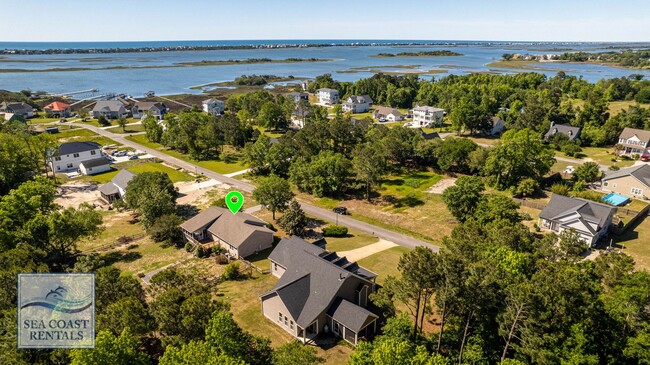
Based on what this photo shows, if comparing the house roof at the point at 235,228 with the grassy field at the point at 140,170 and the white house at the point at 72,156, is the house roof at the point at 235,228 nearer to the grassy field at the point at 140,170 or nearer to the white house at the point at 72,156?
the grassy field at the point at 140,170

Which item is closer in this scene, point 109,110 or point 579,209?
point 579,209

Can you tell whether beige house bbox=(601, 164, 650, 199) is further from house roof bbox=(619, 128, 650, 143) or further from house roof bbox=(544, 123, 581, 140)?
house roof bbox=(544, 123, 581, 140)

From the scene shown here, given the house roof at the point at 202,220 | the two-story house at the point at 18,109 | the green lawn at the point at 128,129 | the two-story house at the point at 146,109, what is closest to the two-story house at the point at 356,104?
the two-story house at the point at 146,109

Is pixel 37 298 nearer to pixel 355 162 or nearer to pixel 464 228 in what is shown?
pixel 464 228

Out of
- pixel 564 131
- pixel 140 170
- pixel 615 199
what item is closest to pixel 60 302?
pixel 140 170

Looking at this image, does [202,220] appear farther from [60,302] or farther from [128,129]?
[128,129]

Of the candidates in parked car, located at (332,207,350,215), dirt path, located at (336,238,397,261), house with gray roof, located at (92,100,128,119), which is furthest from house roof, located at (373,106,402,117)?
house with gray roof, located at (92,100,128,119)
